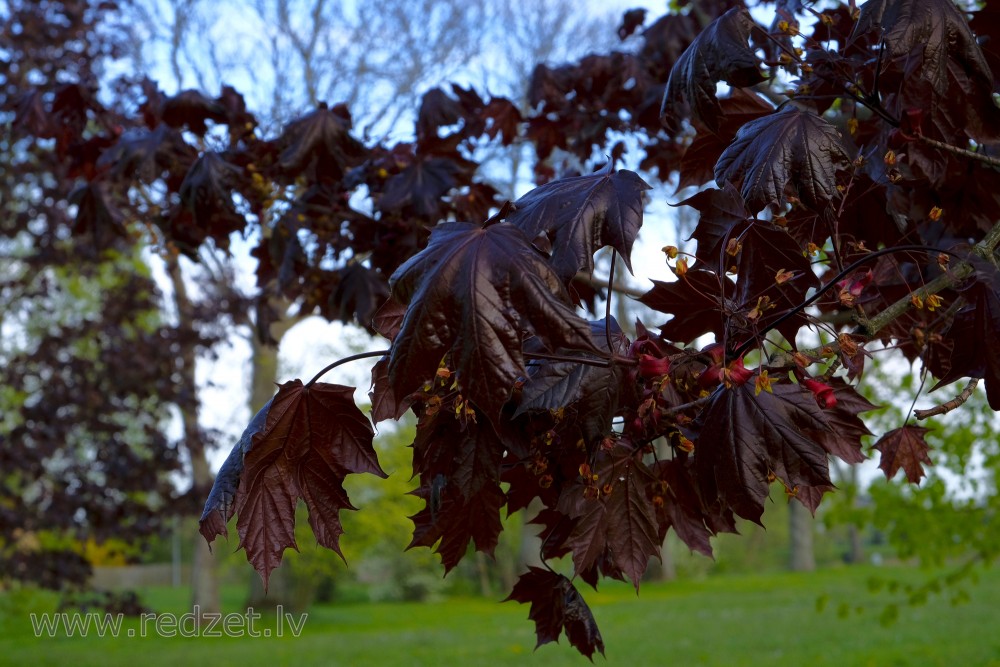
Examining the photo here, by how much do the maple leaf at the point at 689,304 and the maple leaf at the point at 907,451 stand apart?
0.72 m

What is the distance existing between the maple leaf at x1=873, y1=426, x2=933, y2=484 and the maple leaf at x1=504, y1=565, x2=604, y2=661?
2.71 ft

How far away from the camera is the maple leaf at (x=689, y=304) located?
5.33 feet

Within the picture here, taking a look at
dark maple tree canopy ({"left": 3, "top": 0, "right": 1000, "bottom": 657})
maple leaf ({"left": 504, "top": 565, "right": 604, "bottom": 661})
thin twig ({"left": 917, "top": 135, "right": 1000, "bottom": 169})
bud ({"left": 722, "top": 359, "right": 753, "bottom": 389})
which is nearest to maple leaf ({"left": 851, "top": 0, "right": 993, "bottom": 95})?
dark maple tree canopy ({"left": 3, "top": 0, "right": 1000, "bottom": 657})

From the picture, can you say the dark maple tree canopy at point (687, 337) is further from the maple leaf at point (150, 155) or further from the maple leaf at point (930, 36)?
the maple leaf at point (150, 155)

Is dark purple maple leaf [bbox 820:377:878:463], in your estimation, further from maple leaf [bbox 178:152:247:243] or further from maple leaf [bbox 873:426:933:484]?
maple leaf [bbox 178:152:247:243]

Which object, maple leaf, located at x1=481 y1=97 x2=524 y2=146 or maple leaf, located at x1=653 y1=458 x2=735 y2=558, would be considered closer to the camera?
maple leaf, located at x1=653 y1=458 x2=735 y2=558

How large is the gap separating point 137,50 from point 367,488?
31.4 feet

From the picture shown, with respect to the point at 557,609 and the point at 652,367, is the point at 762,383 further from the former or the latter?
the point at 557,609

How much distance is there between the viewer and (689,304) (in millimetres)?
1676

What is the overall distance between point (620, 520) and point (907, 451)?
0.95m

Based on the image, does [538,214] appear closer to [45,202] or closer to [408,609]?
[45,202]

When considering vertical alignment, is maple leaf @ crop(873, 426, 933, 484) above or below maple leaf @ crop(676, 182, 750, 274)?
below

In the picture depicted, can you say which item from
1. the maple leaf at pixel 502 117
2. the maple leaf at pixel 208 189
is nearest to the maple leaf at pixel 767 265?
the maple leaf at pixel 208 189

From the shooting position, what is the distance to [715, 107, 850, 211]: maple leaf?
1456mm
